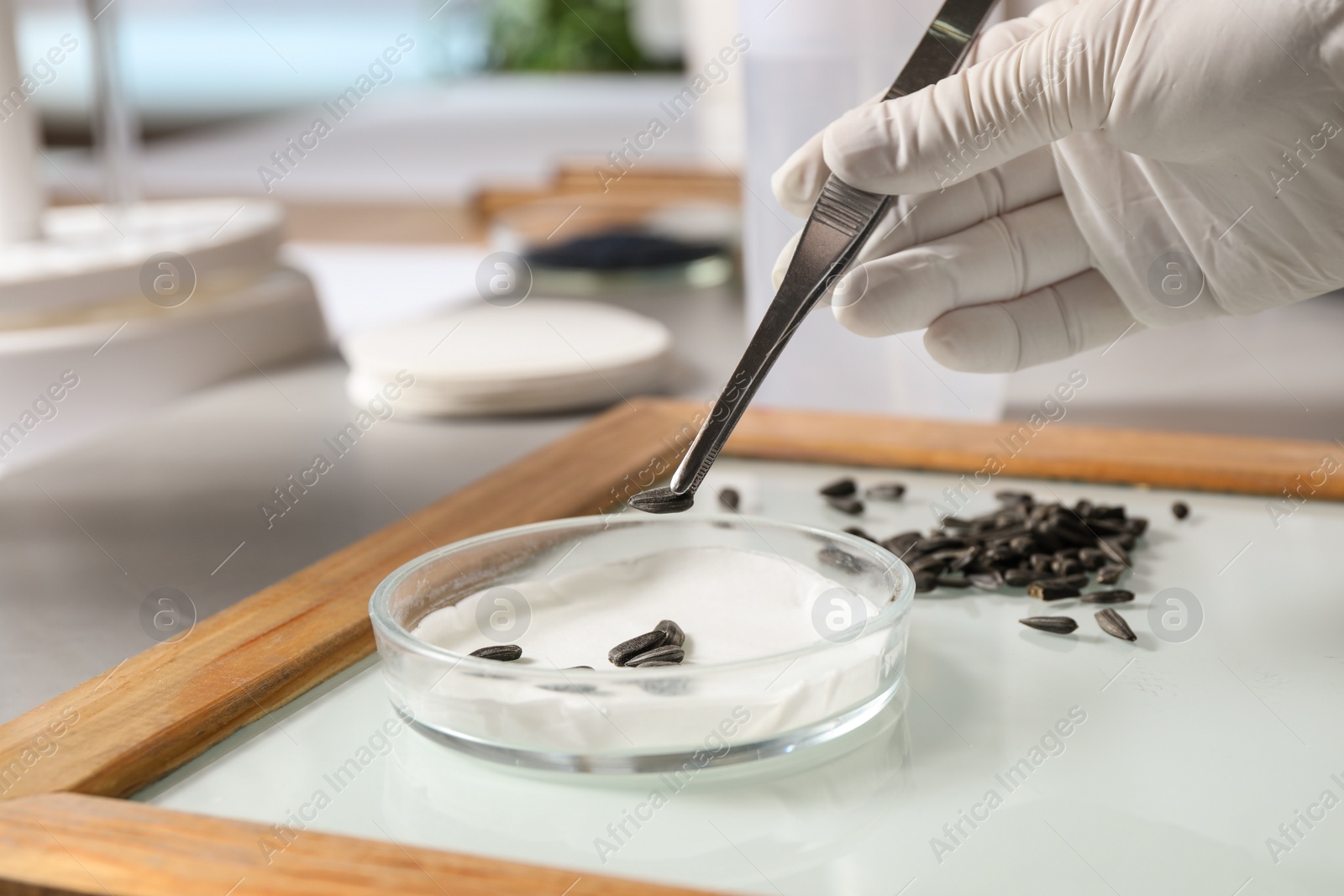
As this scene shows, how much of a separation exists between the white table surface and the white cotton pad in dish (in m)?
0.63

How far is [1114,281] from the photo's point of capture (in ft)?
3.00

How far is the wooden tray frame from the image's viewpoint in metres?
0.47

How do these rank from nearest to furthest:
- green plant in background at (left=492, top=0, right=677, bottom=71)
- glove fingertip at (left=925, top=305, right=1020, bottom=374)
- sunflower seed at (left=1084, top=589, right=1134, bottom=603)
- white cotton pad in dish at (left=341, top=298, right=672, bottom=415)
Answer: sunflower seed at (left=1084, top=589, right=1134, bottom=603) < glove fingertip at (left=925, top=305, right=1020, bottom=374) < white cotton pad in dish at (left=341, top=298, right=672, bottom=415) < green plant in background at (left=492, top=0, right=677, bottom=71)

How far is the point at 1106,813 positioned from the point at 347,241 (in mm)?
3394

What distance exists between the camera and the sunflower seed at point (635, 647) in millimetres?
642

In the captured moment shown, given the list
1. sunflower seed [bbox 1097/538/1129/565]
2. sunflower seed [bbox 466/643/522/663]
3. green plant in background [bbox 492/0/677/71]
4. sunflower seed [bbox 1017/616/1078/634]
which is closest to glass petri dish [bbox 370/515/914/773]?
sunflower seed [bbox 466/643/522/663]

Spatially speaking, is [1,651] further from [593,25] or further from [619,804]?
[593,25]

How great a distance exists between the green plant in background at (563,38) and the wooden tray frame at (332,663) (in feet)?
18.3

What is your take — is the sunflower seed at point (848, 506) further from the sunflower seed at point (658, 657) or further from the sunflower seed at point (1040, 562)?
the sunflower seed at point (658, 657)

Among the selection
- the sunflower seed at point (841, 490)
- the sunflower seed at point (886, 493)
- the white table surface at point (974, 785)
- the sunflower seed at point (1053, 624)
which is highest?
the white table surface at point (974, 785)

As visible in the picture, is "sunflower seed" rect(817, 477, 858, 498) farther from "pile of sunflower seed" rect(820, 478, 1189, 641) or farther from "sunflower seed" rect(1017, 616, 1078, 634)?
"sunflower seed" rect(1017, 616, 1078, 634)

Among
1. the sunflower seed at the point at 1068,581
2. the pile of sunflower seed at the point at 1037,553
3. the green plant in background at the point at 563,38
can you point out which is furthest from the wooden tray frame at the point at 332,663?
the green plant in background at the point at 563,38

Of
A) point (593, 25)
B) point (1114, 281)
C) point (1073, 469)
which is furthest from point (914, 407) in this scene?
point (593, 25)

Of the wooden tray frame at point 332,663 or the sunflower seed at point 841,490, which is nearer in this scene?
the wooden tray frame at point 332,663
